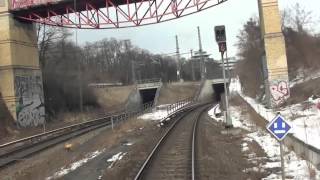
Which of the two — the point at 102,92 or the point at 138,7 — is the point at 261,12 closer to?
the point at 138,7

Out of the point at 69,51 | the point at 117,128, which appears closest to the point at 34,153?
the point at 117,128

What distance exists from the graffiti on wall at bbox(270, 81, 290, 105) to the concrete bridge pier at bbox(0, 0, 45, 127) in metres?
19.0

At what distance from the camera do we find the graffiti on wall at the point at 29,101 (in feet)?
128

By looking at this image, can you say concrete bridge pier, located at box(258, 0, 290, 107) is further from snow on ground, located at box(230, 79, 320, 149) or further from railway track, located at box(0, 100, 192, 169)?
railway track, located at box(0, 100, 192, 169)

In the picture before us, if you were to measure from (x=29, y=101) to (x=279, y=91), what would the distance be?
64.1 feet

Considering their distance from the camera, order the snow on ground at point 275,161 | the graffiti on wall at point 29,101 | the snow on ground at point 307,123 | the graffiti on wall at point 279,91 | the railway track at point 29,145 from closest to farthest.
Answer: the snow on ground at point 275,161
the snow on ground at point 307,123
the railway track at point 29,145
the graffiti on wall at point 279,91
the graffiti on wall at point 29,101

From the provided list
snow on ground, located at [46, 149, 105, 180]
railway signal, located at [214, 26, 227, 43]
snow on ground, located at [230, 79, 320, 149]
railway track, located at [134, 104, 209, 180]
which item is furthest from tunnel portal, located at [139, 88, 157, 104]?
snow on ground, located at [46, 149, 105, 180]

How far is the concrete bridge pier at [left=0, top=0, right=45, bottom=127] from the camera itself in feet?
126

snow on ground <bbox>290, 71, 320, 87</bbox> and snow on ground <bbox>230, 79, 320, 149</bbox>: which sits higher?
snow on ground <bbox>290, 71, 320, 87</bbox>

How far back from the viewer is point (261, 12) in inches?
1366

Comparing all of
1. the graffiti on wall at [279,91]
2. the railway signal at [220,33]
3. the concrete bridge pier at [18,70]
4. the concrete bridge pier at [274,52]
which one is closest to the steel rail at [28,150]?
the concrete bridge pier at [18,70]

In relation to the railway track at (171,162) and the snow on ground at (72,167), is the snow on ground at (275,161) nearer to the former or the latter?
the railway track at (171,162)

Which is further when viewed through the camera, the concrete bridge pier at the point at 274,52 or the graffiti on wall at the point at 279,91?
the concrete bridge pier at the point at 274,52

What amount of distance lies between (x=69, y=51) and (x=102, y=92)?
387 inches
